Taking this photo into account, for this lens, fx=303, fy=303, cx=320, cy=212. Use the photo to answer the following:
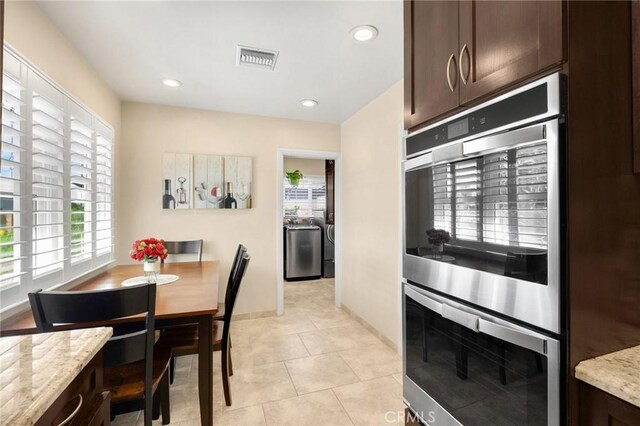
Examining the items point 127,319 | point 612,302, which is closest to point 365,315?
point 127,319

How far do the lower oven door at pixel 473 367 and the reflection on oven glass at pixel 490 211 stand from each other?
0.59 feet

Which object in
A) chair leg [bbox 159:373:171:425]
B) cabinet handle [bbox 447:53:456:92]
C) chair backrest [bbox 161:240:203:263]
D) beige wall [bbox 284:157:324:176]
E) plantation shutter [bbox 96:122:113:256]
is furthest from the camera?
beige wall [bbox 284:157:324:176]

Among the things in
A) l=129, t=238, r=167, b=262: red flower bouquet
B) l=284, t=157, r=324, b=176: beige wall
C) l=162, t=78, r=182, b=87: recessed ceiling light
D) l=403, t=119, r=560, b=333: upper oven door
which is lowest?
l=129, t=238, r=167, b=262: red flower bouquet

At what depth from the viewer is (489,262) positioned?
98cm

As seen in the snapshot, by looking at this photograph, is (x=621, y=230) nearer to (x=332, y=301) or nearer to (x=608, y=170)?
(x=608, y=170)

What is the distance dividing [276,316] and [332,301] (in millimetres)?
917

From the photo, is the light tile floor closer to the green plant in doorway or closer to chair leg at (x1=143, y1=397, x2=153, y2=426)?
chair leg at (x1=143, y1=397, x2=153, y2=426)

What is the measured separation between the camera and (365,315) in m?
3.35

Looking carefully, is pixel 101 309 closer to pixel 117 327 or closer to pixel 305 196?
pixel 117 327

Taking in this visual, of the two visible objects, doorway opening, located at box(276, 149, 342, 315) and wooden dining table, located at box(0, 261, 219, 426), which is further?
doorway opening, located at box(276, 149, 342, 315)

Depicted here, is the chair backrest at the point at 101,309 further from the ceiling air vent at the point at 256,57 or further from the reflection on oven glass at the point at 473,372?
the ceiling air vent at the point at 256,57

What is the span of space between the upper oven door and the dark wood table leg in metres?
1.16

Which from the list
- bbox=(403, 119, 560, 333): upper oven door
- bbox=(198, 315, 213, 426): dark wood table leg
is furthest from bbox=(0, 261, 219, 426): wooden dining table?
bbox=(403, 119, 560, 333): upper oven door

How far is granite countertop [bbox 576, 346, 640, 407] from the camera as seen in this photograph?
70 cm
